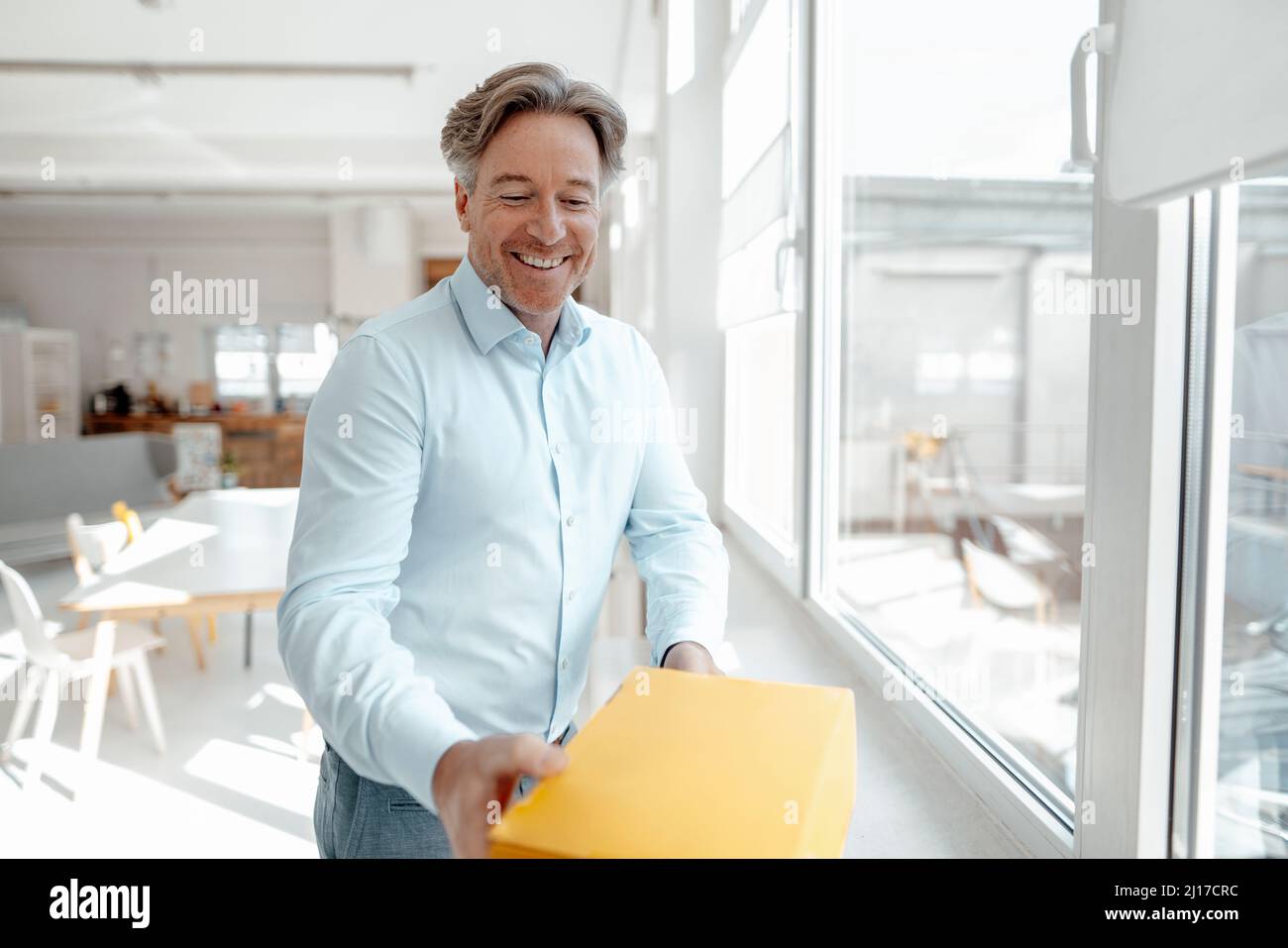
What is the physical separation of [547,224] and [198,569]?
3.05m

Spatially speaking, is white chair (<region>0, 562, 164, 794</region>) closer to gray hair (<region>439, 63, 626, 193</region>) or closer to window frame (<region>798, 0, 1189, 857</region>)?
gray hair (<region>439, 63, 626, 193</region>)

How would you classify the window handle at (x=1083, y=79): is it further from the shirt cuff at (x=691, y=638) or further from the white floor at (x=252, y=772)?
the white floor at (x=252, y=772)

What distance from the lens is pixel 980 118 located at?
653 cm

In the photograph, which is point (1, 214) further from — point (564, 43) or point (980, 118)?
point (980, 118)

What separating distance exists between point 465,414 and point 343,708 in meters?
0.36

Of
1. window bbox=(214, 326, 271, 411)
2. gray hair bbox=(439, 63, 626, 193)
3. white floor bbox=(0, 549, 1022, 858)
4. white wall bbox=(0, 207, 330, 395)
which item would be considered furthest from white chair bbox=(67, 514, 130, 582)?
window bbox=(214, 326, 271, 411)

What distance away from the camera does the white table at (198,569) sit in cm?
314

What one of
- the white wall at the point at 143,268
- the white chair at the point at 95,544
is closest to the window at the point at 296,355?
the white wall at the point at 143,268

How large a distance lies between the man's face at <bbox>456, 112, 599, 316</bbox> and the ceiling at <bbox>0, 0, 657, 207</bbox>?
143 inches

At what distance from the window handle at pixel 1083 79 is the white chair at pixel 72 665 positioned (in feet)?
11.1

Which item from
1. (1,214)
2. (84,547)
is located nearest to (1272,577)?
(84,547)

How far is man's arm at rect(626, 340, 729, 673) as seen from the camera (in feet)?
3.34

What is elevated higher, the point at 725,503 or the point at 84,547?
A: the point at 725,503

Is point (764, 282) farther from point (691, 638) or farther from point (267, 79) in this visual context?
point (267, 79)
